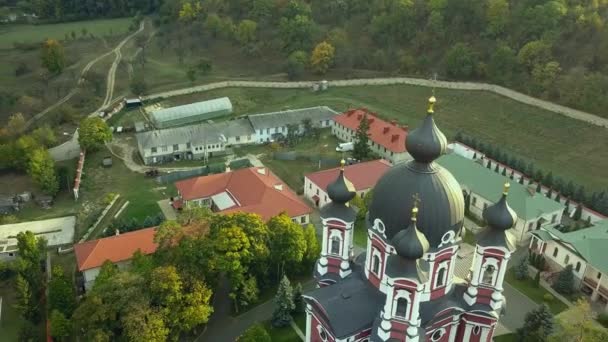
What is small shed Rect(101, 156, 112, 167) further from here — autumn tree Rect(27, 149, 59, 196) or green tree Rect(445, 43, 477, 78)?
green tree Rect(445, 43, 477, 78)

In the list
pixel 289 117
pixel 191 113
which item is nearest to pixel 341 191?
pixel 289 117

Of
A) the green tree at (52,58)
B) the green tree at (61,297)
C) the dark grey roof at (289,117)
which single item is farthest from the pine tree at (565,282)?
the green tree at (52,58)

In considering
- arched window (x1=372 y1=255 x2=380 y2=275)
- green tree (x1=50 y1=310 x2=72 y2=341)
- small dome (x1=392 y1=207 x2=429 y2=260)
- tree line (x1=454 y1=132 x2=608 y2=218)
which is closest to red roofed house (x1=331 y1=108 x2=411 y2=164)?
tree line (x1=454 y1=132 x2=608 y2=218)

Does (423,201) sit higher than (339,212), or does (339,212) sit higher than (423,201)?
(423,201)

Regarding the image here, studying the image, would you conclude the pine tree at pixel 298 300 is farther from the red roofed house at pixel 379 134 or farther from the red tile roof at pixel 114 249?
the red roofed house at pixel 379 134

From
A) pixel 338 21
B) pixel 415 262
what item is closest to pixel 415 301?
pixel 415 262

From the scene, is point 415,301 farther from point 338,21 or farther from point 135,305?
point 338,21

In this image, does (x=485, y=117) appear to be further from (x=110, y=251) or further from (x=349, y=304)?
(x=110, y=251)
